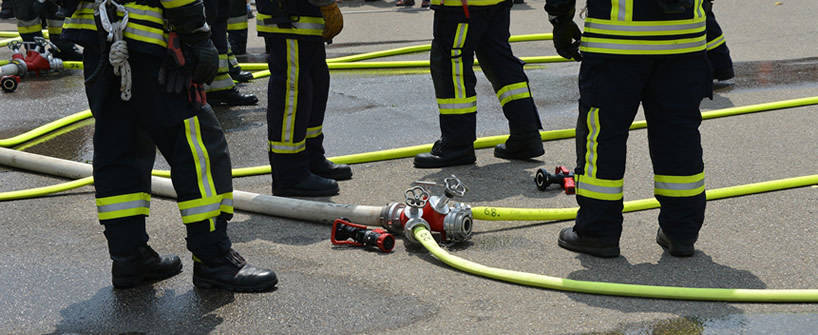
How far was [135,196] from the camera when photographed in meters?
4.04

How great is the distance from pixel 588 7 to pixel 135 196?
2.12 m

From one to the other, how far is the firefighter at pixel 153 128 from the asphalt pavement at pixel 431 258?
0.51 ft

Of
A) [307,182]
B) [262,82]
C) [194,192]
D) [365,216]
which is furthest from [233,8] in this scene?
[194,192]

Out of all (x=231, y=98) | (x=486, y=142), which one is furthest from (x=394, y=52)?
(x=486, y=142)

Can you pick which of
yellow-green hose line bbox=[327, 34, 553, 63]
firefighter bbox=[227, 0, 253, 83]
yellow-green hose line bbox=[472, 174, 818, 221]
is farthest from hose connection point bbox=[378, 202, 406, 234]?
yellow-green hose line bbox=[327, 34, 553, 63]

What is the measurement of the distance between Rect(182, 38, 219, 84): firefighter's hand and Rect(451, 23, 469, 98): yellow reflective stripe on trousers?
2.25 m

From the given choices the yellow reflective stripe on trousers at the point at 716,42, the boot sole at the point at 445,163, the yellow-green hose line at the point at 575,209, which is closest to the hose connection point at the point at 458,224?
the yellow-green hose line at the point at 575,209

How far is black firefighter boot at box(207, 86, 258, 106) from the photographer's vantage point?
7.98 metres

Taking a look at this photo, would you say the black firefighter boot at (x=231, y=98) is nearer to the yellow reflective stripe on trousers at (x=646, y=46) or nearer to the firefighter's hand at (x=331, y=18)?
the firefighter's hand at (x=331, y=18)

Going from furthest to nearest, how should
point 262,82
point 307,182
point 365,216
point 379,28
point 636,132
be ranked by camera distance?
1. point 379,28
2. point 262,82
3. point 636,132
4. point 307,182
5. point 365,216

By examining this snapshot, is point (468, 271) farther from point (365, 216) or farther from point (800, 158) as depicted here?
point (800, 158)

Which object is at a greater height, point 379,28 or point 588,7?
point 588,7

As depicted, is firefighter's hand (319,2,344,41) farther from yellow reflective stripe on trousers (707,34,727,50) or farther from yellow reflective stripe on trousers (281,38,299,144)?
yellow reflective stripe on trousers (707,34,727,50)

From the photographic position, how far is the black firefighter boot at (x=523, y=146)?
607cm
